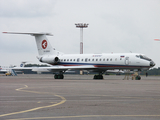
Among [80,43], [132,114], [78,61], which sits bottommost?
[132,114]

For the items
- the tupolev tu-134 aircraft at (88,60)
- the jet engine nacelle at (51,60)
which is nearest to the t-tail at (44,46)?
the tupolev tu-134 aircraft at (88,60)

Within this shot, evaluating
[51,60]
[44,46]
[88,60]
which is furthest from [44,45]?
[88,60]

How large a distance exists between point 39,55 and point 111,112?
40.1 meters

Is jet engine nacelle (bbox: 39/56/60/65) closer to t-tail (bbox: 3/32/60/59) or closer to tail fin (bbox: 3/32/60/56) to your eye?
t-tail (bbox: 3/32/60/59)

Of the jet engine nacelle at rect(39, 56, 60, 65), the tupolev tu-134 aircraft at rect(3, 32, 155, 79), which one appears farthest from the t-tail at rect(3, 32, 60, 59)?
the jet engine nacelle at rect(39, 56, 60, 65)

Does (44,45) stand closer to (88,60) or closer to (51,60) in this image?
(51,60)

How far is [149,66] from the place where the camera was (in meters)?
39.2

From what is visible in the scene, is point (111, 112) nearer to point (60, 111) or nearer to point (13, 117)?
point (60, 111)

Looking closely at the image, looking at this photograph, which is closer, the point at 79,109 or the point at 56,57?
the point at 79,109

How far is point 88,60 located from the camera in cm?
4309

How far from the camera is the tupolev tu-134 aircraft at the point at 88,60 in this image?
39.4m

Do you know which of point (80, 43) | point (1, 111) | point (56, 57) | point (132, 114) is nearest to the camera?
point (132, 114)

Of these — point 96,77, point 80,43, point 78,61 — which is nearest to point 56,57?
point 78,61

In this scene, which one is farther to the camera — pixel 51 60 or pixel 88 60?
pixel 51 60
